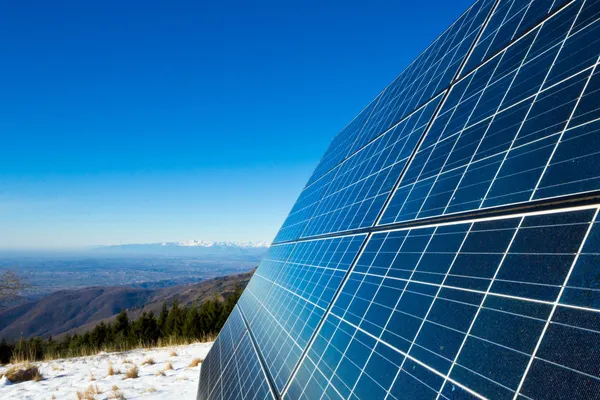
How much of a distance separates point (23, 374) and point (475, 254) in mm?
17976

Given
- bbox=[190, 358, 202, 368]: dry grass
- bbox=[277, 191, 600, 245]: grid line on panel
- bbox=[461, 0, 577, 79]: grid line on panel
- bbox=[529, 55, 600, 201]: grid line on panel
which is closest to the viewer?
bbox=[277, 191, 600, 245]: grid line on panel

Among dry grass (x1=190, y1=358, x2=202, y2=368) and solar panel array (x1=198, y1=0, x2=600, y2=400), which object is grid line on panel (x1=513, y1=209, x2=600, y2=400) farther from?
dry grass (x1=190, y1=358, x2=202, y2=368)

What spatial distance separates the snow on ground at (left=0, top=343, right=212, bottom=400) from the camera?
11250mm

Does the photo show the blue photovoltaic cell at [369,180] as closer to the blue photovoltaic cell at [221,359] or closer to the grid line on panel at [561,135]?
the grid line on panel at [561,135]

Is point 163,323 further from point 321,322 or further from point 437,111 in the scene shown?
point 437,111

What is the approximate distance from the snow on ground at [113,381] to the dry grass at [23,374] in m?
0.24

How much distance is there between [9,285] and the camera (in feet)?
86.5

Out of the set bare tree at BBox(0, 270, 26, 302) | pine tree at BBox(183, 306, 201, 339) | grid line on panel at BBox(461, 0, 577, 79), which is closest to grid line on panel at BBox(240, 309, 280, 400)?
grid line on panel at BBox(461, 0, 577, 79)

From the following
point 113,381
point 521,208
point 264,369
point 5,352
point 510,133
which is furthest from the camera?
point 5,352

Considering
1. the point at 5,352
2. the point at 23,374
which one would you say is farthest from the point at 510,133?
the point at 5,352

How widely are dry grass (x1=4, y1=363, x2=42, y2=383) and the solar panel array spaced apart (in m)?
10.0

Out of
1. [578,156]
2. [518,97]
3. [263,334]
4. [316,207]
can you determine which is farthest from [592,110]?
[316,207]

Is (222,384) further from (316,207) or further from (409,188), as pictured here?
(316,207)

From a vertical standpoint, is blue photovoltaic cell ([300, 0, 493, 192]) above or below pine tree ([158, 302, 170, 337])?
above
